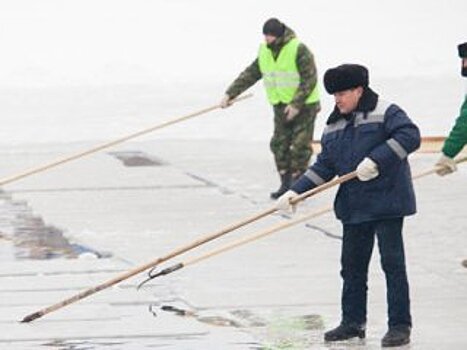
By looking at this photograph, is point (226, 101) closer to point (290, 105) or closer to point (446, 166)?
point (290, 105)

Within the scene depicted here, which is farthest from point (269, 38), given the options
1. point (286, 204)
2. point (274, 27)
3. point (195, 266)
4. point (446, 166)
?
→ point (286, 204)

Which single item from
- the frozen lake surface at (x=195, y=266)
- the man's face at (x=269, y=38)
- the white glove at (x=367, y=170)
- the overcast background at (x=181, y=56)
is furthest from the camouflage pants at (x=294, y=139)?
the overcast background at (x=181, y=56)

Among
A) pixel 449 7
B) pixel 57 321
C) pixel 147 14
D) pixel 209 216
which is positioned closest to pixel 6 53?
pixel 147 14

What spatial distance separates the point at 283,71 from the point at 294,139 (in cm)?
63

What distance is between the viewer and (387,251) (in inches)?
410

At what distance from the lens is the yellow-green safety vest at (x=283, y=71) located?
17.2 metres

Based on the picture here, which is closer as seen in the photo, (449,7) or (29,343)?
(29,343)

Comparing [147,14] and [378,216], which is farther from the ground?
[147,14]

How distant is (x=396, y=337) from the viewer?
10.2m

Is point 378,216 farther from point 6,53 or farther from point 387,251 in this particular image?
point 6,53

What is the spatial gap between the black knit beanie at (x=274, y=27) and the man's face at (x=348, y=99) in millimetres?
6564

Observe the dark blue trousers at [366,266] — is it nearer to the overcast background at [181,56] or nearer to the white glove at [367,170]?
the white glove at [367,170]

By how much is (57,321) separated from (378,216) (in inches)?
82.6

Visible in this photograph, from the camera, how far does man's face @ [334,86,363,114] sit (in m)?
10.4
